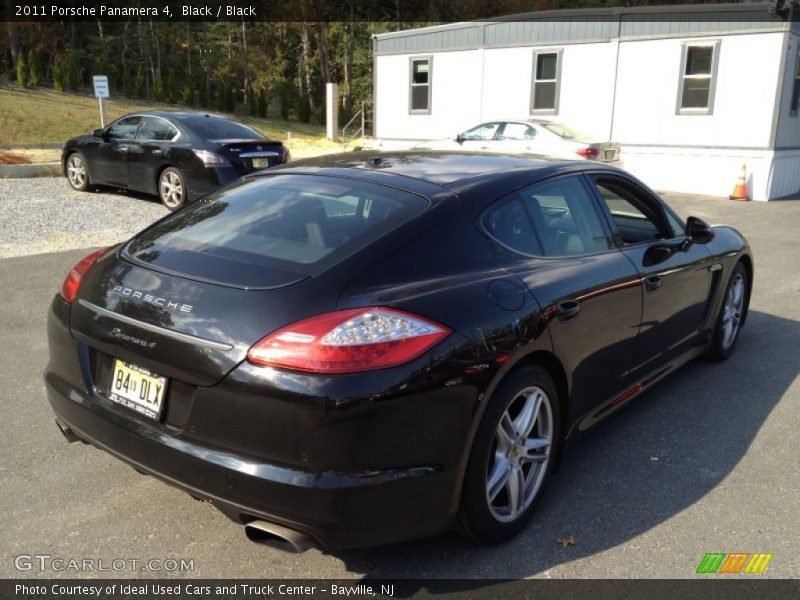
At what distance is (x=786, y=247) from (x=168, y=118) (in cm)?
949

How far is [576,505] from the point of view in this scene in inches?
129

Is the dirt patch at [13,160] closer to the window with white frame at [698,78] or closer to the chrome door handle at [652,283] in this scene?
the window with white frame at [698,78]

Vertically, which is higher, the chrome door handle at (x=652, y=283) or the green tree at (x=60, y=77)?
the green tree at (x=60, y=77)

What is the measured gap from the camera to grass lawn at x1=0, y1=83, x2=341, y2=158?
25.0 metres

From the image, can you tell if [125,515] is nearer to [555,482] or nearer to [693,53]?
[555,482]

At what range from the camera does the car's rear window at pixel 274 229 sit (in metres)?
2.72

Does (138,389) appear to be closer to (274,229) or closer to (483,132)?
(274,229)

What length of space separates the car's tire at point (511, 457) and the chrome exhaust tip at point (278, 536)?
2.10ft

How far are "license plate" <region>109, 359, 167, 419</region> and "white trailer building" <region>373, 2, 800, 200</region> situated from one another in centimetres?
1578

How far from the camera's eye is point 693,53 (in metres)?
16.4

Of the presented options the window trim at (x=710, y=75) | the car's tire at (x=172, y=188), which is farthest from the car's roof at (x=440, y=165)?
the window trim at (x=710, y=75)

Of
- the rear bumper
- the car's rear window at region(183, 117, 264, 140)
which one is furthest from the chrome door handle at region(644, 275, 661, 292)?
the car's rear window at region(183, 117, 264, 140)

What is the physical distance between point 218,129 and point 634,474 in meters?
9.38

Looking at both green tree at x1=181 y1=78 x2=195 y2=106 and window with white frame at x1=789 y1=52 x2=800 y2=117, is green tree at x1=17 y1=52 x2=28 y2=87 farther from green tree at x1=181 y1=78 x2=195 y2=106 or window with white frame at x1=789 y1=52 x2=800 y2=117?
window with white frame at x1=789 y1=52 x2=800 y2=117
